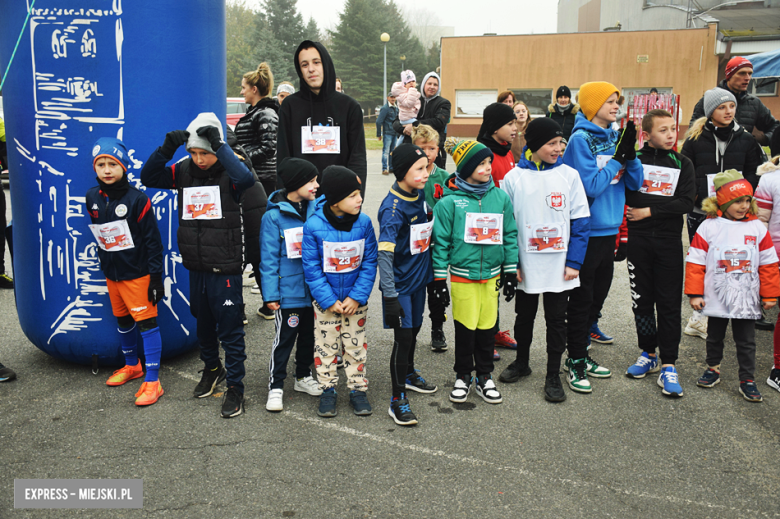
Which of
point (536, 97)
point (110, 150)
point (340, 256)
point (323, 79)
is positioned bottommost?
point (340, 256)

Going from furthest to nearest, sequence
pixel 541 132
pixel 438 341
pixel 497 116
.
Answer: pixel 438 341 < pixel 497 116 < pixel 541 132

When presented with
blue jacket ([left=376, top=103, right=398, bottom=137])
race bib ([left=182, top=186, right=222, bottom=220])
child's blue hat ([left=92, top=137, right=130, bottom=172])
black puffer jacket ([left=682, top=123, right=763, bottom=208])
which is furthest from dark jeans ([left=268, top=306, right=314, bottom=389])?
blue jacket ([left=376, top=103, right=398, bottom=137])

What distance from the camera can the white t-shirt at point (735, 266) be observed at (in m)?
3.95

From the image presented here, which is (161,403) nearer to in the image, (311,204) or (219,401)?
(219,401)

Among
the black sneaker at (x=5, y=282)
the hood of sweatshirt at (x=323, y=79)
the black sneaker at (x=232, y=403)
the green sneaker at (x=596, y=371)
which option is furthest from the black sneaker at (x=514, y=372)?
the black sneaker at (x=5, y=282)

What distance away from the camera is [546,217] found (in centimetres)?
391

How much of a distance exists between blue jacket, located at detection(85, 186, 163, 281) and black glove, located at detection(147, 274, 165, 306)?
1.6 inches

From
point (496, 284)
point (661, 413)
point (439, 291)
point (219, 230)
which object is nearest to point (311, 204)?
point (219, 230)

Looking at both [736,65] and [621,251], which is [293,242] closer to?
[621,251]

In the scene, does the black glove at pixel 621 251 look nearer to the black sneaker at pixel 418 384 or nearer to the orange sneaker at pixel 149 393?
the black sneaker at pixel 418 384

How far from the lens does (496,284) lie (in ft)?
12.8

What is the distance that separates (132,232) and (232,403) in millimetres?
1296

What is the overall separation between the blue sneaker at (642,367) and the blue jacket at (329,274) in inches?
82.0

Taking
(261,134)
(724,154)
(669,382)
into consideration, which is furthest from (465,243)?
(261,134)
